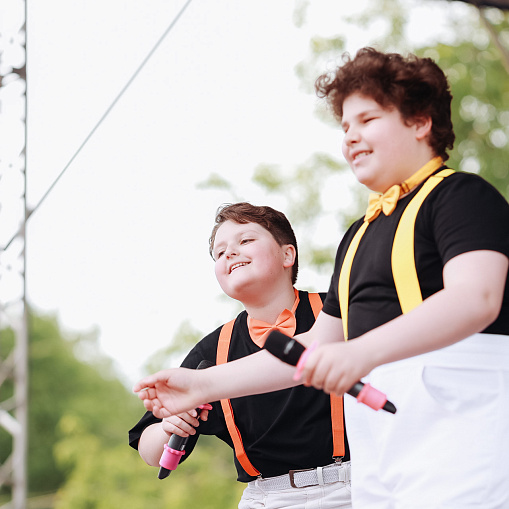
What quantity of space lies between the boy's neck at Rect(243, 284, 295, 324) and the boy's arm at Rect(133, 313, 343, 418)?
1.89ft

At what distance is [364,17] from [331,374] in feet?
27.6

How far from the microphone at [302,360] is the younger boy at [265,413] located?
705 mm

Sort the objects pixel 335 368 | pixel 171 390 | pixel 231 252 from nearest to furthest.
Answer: pixel 335 368 → pixel 171 390 → pixel 231 252

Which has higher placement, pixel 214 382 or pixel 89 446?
pixel 89 446

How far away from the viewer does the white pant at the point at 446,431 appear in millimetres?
958

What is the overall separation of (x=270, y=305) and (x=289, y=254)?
0.56 feet

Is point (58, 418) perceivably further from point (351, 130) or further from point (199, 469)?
point (351, 130)

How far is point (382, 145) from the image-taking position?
116 cm

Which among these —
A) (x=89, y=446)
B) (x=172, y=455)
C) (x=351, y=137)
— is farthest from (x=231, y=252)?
(x=89, y=446)

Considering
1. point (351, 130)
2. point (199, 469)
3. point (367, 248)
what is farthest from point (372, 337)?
point (199, 469)

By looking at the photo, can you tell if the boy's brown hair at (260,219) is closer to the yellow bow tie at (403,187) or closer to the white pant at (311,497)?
the white pant at (311,497)

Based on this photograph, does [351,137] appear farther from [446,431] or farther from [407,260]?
[446,431]

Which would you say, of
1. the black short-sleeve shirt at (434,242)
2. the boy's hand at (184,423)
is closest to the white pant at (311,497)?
the boy's hand at (184,423)

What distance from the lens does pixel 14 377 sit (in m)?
4.54
